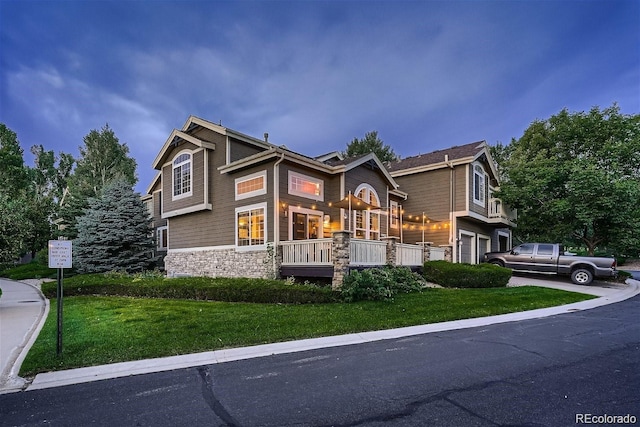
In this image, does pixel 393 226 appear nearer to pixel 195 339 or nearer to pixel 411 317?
pixel 411 317

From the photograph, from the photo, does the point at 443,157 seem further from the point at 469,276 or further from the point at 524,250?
the point at 469,276

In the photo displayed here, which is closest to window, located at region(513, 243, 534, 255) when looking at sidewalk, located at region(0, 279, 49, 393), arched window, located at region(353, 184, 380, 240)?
arched window, located at region(353, 184, 380, 240)

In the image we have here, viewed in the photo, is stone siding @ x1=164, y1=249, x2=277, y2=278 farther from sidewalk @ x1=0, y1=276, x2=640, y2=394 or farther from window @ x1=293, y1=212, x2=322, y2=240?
sidewalk @ x1=0, y1=276, x2=640, y2=394

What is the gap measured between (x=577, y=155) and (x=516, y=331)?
2193 cm

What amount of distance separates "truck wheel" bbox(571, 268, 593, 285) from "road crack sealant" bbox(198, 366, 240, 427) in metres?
17.6

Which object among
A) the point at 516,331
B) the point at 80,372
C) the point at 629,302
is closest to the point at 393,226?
the point at 629,302

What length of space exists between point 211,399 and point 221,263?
12.2m

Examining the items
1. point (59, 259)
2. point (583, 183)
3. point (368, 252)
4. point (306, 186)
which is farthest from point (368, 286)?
point (583, 183)

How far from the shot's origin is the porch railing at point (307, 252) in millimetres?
11781

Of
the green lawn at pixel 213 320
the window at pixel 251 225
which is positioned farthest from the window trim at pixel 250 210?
the green lawn at pixel 213 320

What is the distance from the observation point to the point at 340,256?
11.1m

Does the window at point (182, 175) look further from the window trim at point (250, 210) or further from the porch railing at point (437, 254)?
the porch railing at point (437, 254)

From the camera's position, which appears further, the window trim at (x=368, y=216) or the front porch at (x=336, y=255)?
the window trim at (x=368, y=216)

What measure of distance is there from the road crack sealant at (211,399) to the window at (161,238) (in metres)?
19.8
